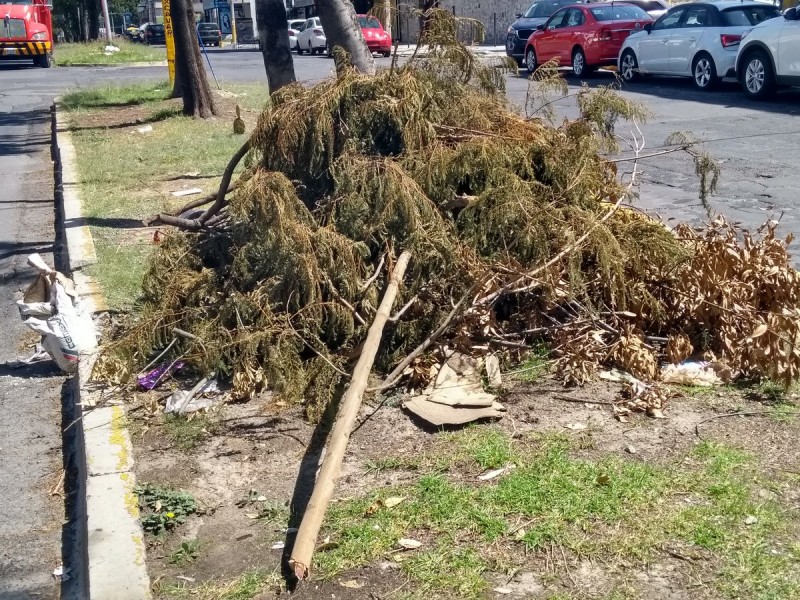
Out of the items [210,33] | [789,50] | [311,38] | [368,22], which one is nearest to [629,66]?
[789,50]

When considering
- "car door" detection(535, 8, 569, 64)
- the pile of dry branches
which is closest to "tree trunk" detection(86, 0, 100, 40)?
"car door" detection(535, 8, 569, 64)

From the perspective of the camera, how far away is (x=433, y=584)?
337 centimetres

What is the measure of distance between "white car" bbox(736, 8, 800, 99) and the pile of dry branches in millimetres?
10378

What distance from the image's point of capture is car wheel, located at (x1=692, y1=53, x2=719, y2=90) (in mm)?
17672

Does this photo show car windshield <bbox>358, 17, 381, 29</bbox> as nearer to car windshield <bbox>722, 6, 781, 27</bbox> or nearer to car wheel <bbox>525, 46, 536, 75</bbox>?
car wheel <bbox>525, 46, 536, 75</bbox>

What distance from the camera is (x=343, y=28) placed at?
874 cm

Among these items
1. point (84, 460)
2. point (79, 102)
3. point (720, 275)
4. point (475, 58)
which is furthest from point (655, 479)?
point (79, 102)

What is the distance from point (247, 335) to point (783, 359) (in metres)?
2.74

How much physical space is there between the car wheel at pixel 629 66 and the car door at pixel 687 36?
1291 millimetres

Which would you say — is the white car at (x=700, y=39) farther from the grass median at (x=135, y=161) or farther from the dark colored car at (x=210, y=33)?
the dark colored car at (x=210, y=33)

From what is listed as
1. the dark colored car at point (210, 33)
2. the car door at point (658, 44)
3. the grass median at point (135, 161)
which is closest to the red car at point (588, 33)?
the car door at point (658, 44)

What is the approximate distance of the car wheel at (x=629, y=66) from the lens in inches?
782

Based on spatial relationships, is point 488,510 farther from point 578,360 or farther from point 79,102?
point 79,102

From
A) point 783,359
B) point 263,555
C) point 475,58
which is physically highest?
point 475,58
